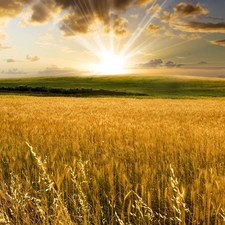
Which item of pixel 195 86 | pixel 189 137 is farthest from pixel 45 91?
pixel 189 137

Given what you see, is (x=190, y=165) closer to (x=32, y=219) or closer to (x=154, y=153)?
(x=154, y=153)

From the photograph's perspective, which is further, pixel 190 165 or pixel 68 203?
pixel 190 165

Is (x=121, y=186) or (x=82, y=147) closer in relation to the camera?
(x=121, y=186)

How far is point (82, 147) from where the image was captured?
518 cm

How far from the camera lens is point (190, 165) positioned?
14.1ft

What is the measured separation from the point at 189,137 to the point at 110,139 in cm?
177

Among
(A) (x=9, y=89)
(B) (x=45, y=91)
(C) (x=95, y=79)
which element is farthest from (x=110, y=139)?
(C) (x=95, y=79)

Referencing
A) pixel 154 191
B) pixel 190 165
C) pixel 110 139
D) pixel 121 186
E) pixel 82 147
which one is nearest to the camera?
pixel 154 191

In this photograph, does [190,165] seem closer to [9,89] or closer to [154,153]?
[154,153]

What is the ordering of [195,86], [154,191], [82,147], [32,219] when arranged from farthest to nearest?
[195,86] → [82,147] → [154,191] → [32,219]

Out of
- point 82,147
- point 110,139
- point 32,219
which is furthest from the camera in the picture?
point 110,139

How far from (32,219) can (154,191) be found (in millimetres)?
1242

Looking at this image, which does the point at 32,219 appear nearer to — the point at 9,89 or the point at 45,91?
the point at 45,91

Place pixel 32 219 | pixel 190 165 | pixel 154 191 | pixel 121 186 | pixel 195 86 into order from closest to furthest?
pixel 32 219 < pixel 154 191 < pixel 121 186 < pixel 190 165 < pixel 195 86
